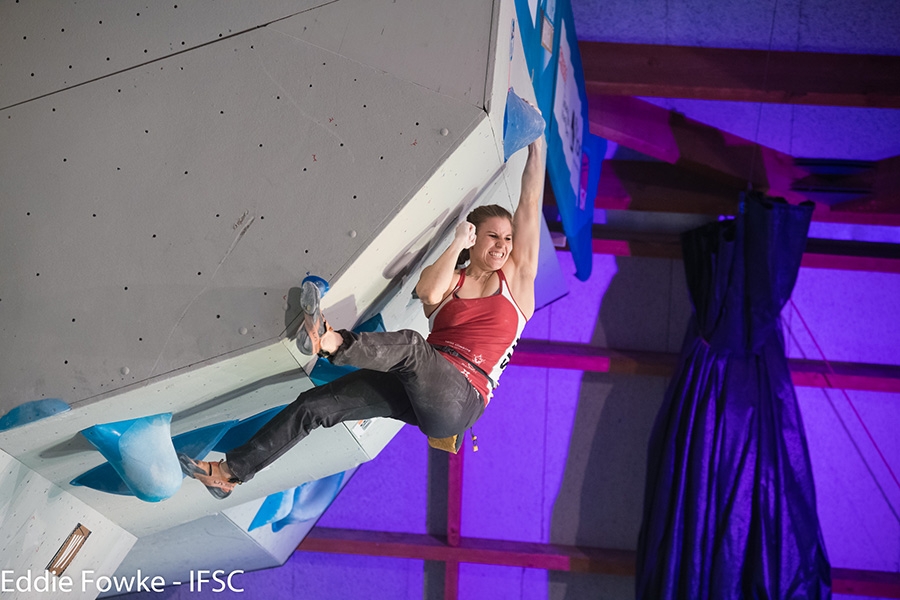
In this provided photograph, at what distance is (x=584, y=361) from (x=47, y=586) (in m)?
3.44

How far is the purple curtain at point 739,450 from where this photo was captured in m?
4.46

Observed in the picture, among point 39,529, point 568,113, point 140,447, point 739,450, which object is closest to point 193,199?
point 140,447

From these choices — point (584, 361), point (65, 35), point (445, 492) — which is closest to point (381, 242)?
point (65, 35)

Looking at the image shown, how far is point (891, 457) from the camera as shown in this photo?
5188mm

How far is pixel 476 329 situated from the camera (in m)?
2.24

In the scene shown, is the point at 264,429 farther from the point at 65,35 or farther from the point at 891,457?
the point at 891,457

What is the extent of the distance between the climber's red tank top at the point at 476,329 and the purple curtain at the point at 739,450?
265 cm

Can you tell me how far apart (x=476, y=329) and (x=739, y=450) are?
2881 millimetres

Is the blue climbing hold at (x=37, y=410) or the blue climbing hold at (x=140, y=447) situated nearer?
the blue climbing hold at (x=37, y=410)

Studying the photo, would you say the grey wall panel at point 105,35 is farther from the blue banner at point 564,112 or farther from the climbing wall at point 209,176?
the blue banner at point 564,112

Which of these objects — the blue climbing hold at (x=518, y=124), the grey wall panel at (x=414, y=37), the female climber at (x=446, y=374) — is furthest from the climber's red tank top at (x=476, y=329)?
the grey wall panel at (x=414, y=37)

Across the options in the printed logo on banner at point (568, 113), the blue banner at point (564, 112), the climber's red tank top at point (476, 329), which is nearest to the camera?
the climber's red tank top at point (476, 329)

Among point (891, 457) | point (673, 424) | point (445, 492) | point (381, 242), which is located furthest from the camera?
point (445, 492)

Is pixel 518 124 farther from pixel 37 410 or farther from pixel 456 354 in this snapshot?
pixel 37 410
